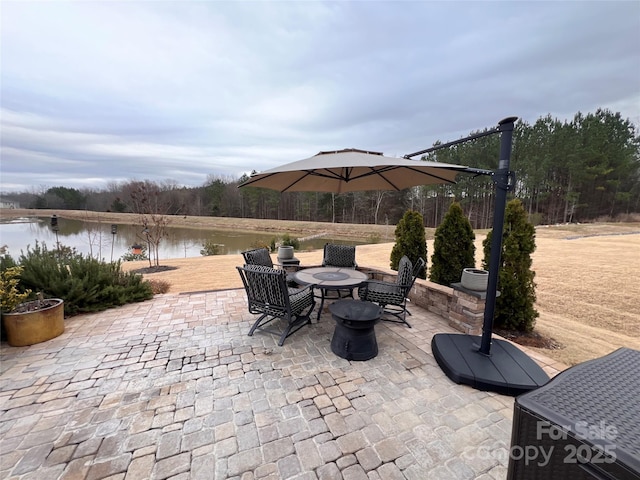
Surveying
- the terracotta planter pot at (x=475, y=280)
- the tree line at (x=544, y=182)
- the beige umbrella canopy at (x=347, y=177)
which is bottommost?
the terracotta planter pot at (x=475, y=280)

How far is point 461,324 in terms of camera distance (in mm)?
3074

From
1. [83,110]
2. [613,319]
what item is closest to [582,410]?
[613,319]

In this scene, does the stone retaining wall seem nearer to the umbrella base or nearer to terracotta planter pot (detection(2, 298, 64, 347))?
the umbrella base

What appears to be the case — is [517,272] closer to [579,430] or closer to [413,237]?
[413,237]

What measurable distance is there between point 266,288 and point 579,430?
2.56 m

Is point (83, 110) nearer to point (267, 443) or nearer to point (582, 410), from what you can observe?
point (267, 443)

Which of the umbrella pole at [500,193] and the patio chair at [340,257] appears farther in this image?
the patio chair at [340,257]

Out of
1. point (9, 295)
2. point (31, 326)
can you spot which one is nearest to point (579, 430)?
point (31, 326)

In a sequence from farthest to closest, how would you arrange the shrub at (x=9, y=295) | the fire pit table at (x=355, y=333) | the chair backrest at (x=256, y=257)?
the chair backrest at (x=256, y=257), the shrub at (x=9, y=295), the fire pit table at (x=355, y=333)

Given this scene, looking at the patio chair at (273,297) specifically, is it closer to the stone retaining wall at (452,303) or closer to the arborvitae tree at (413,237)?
the stone retaining wall at (452,303)

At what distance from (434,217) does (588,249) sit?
65.2 ft

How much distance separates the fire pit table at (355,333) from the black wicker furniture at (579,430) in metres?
1.62

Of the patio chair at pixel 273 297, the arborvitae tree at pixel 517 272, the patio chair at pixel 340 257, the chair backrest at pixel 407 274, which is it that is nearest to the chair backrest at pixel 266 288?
the patio chair at pixel 273 297

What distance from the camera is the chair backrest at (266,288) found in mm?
2732
